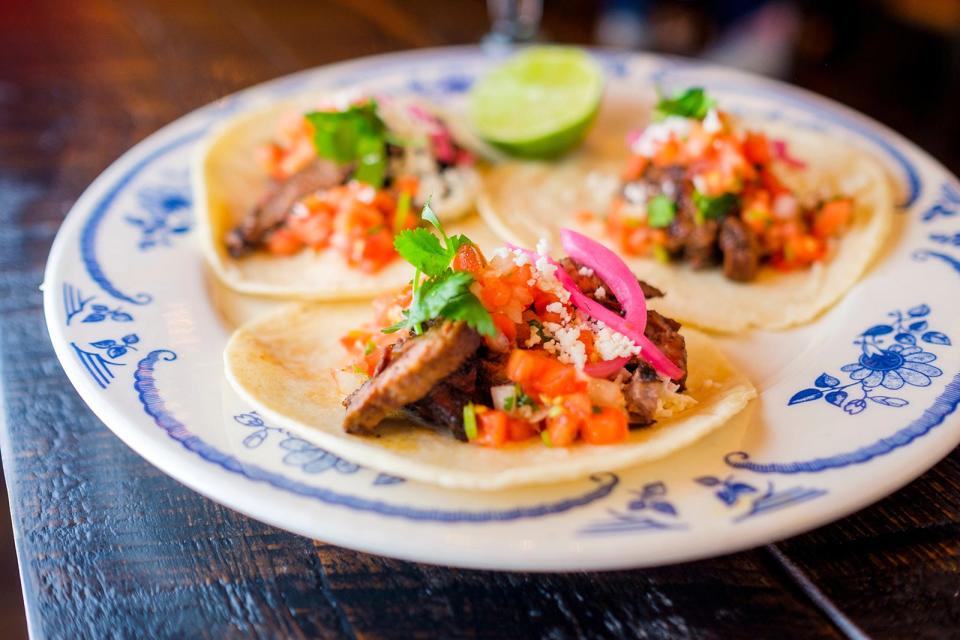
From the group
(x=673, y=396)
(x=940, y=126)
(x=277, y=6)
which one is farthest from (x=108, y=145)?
(x=940, y=126)

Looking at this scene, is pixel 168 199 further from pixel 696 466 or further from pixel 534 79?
pixel 696 466

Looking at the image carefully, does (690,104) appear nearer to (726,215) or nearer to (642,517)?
(726,215)

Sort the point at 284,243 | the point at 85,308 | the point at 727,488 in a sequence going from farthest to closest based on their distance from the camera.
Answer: the point at 284,243, the point at 85,308, the point at 727,488

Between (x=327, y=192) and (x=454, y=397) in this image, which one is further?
(x=327, y=192)

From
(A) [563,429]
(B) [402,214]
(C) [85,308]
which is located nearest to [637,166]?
(B) [402,214]

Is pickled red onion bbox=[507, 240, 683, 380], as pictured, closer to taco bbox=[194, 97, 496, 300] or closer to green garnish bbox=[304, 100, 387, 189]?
taco bbox=[194, 97, 496, 300]

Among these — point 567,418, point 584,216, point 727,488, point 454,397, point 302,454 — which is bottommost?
point 584,216
